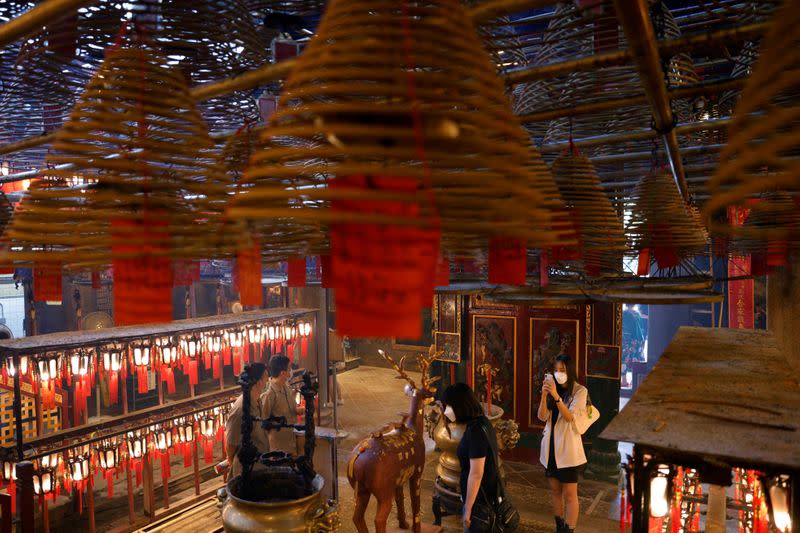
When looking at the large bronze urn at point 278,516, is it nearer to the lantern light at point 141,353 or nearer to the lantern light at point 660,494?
the lantern light at point 660,494

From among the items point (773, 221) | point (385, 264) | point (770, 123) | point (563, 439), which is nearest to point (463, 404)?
point (563, 439)

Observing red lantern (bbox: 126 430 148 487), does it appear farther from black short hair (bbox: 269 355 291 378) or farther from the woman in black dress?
the woman in black dress

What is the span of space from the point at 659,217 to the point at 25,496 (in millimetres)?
5413

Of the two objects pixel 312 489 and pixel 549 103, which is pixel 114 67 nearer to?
pixel 312 489

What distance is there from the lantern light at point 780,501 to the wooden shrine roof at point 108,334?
14.3 feet

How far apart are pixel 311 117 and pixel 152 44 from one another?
704 mm

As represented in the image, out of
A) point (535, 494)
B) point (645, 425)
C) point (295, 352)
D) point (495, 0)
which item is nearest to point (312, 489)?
point (645, 425)

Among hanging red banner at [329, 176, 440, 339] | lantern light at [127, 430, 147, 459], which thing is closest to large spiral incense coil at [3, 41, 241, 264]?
hanging red banner at [329, 176, 440, 339]

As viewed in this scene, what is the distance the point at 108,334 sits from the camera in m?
6.22

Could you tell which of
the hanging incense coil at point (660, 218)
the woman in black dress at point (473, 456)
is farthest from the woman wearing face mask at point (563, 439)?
the hanging incense coil at point (660, 218)

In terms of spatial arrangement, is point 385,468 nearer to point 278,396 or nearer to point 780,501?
point 278,396

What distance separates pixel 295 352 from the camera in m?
11.8

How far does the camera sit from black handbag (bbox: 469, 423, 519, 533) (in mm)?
3736

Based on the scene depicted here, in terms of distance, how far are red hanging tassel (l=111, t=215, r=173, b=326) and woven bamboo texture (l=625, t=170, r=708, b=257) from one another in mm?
2859
